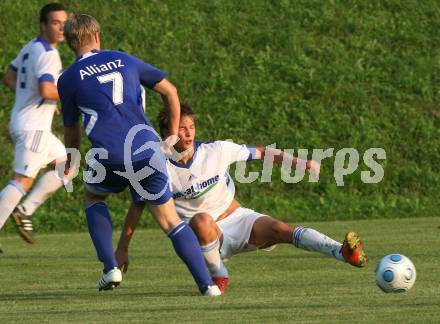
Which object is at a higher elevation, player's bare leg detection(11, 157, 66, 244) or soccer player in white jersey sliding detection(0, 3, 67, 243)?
soccer player in white jersey sliding detection(0, 3, 67, 243)

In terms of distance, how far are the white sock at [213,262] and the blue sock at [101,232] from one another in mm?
641

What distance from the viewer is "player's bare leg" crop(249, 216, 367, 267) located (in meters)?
8.41

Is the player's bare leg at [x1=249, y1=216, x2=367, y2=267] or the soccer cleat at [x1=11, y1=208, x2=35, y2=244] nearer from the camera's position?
the player's bare leg at [x1=249, y1=216, x2=367, y2=267]

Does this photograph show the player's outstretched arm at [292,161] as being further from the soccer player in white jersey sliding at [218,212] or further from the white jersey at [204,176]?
the white jersey at [204,176]

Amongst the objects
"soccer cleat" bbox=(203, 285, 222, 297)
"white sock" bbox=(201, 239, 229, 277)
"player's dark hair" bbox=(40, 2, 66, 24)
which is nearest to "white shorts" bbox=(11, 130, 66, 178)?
"player's dark hair" bbox=(40, 2, 66, 24)

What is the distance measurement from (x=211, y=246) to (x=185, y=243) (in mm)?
551

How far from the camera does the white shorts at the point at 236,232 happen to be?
29.5 feet

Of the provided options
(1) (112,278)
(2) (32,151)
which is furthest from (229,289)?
(2) (32,151)

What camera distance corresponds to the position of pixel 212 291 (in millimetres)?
7988

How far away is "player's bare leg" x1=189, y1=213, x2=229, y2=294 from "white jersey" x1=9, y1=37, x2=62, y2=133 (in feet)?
13.5

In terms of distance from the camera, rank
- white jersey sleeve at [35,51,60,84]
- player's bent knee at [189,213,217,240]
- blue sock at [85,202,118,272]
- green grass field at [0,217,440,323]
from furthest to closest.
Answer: white jersey sleeve at [35,51,60,84]
player's bent knee at [189,213,217,240]
blue sock at [85,202,118,272]
green grass field at [0,217,440,323]

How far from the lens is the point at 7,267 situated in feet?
35.7

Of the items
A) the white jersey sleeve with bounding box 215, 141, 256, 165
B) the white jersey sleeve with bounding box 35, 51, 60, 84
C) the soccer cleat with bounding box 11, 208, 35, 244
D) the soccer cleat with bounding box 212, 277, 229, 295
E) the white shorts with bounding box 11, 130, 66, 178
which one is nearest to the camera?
the soccer cleat with bounding box 212, 277, 229, 295

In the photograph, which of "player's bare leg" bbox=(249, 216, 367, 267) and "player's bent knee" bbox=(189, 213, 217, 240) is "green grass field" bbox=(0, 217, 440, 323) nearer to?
"player's bare leg" bbox=(249, 216, 367, 267)
